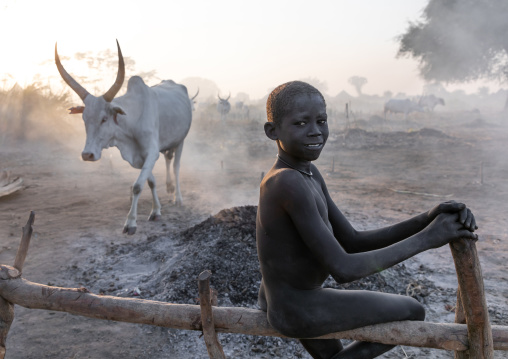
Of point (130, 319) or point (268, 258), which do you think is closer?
point (268, 258)

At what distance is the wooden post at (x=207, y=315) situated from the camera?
1739 mm

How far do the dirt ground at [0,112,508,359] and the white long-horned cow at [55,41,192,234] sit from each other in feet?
2.93

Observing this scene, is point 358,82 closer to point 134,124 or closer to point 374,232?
point 134,124

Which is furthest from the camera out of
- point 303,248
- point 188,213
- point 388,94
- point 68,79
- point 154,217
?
point 388,94

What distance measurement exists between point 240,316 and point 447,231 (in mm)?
922

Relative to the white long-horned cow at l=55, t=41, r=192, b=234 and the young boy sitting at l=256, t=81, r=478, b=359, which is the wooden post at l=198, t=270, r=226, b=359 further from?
the white long-horned cow at l=55, t=41, r=192, b=234

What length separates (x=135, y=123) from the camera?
6.25 meters

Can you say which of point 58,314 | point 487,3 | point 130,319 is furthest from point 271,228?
point 487,3

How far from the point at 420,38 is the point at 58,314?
77.0ft

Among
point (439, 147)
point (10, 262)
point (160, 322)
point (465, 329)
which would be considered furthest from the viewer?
point (439, 147)

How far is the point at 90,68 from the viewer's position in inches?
1387

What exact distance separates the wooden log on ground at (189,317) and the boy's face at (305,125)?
2.46 feet

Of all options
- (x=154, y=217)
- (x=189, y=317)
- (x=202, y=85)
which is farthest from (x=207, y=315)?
(x=202, y=85)

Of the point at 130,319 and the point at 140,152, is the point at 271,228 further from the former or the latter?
the point at 140,152
